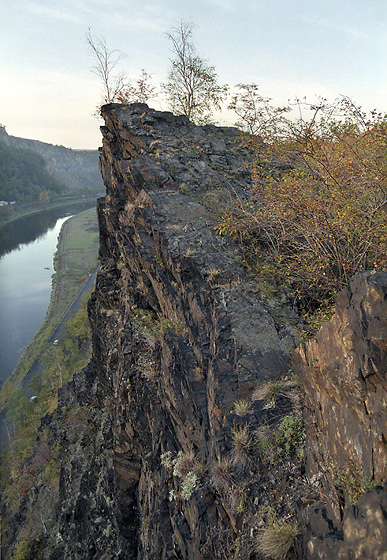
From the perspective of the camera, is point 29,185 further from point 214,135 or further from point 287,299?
point 287,299

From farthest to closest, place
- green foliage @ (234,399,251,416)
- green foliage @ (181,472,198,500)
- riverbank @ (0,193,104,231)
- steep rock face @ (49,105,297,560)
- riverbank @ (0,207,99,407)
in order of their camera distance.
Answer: riverbank @ (0,193,104,231)
riverbank @ (0,207,99,407)
steep rock face @ (49,105,297,560)
green foliage @ (181,472,198,500)
green foliage @ (234,399,251,416)

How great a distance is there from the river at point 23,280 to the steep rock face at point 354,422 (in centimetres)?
4647

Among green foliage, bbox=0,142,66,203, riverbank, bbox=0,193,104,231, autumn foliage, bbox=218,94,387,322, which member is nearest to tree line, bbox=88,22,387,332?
autumn foliage, bbox=218,94,387,322

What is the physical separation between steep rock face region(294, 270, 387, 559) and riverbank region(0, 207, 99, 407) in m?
41.8

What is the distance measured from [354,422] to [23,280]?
77.5 meters

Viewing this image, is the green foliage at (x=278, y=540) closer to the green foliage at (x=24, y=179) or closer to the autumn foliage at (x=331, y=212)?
the autumn foliage at (x=331, y=212)

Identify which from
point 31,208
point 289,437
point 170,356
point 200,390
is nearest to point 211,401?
point 200,390

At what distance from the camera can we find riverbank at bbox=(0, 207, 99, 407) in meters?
44.9

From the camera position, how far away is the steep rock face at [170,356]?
664 centimetres

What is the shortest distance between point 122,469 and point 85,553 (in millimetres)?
3954

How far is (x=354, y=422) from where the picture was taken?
3.85 meters

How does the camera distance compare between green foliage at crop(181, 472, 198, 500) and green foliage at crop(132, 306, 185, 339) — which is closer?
green foliage at crop(181, 472, 198, 500)

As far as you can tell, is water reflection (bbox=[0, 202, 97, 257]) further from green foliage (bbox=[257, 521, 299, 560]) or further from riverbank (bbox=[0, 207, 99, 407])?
green foliage (bbox=[257, 521, 299, 560])

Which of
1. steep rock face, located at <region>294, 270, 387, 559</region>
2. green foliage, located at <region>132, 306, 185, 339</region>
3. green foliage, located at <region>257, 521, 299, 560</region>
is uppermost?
steep rock face, located at <region>294, 270, 387, 559</region>
